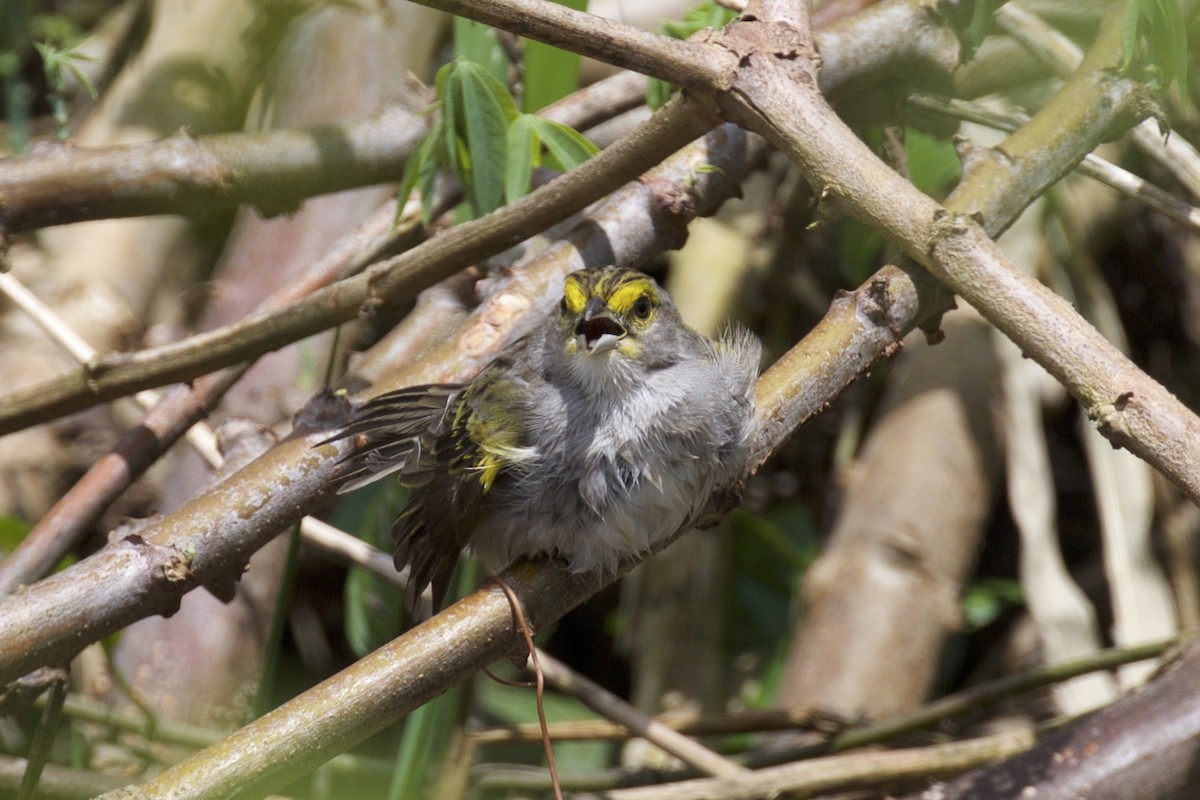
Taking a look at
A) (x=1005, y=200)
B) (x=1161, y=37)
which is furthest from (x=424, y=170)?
(x=1161, y=37)

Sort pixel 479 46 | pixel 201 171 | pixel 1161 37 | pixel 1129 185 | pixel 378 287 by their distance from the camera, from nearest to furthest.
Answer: pixel 1161 37 → pixel 378 287 → pixel 1129 185 → pixel 201 171 → pixel 479 46

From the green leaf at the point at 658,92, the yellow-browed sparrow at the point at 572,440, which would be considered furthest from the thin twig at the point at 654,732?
the green leaf at the point at 658,92

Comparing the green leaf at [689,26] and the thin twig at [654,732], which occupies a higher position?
the green leaf at [689,26]

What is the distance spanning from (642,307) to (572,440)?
0.40 m

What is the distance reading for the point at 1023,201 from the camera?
8.68 feet

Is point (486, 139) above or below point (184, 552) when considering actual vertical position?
→ above

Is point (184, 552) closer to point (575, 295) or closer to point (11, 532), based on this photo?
point (575, 295)

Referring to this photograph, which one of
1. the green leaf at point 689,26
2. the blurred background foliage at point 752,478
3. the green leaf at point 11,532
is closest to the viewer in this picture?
the green leaf at point 689,26

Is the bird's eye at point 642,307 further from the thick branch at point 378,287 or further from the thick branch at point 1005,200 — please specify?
the thick branch at point 1005,200

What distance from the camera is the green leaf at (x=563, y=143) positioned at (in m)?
2.80

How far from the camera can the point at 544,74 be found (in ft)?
11.4

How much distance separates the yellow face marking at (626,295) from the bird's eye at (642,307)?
0.01 m

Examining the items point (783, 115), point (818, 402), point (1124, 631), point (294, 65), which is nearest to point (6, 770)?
point (818, 402)

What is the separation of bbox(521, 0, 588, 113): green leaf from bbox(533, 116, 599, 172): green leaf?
60 cm
